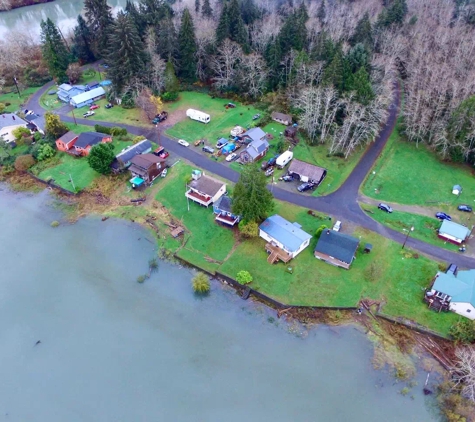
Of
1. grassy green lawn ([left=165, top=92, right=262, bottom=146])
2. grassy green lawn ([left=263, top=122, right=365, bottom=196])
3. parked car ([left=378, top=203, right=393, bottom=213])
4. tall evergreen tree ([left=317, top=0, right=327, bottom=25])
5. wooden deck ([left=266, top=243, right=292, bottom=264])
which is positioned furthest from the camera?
tall evergreen tree ([left=317, top=0, right=327, bottom=25])

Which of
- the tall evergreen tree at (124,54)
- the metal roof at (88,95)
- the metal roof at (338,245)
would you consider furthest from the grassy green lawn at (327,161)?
the metal roof at (88,95)

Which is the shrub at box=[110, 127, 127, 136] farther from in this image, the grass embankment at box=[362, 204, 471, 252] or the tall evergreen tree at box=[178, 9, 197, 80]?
the grass embankment at box=[362, 204, 471, 252]

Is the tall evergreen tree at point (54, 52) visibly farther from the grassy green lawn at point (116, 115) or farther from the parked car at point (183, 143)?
the parked car at point (183, 143)

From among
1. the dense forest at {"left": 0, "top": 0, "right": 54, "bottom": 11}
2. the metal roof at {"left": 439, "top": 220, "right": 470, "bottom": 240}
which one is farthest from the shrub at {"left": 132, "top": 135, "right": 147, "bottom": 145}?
the dense forest at {"left": 0, "top": 0, "right": 54, "bottom": 11}

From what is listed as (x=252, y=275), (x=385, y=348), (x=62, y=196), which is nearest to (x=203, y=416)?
(x=252, y=275)

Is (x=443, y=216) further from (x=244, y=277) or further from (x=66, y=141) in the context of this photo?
(x=66, y=141)

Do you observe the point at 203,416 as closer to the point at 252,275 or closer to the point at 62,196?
the point at 252,275

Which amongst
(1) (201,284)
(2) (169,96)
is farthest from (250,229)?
(2) (169,96)
